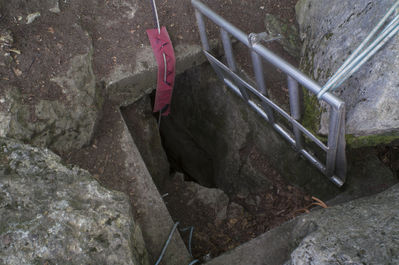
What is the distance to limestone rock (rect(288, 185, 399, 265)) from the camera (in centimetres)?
154

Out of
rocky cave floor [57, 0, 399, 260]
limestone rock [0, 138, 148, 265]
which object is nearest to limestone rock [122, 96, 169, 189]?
rocky cave floor [57, 0, 399, 260]

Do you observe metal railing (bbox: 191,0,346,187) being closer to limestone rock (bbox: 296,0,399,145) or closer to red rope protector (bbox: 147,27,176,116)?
limestone rock (bbox: 296,0,399,145)

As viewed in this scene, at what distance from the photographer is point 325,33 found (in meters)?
2.56

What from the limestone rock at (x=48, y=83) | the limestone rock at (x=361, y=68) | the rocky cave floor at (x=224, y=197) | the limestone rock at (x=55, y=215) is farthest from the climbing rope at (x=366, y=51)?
the limestone rock at (x=48, y=83)

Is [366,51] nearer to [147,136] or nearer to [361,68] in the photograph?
[361,68]

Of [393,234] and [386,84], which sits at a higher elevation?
[386,84]

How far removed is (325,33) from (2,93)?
7.84ft

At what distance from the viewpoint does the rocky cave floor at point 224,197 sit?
3.01 metres

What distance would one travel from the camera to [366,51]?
6.34ft

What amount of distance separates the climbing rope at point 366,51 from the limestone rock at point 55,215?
4.27 feet

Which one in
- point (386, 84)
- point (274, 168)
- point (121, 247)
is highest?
point (386, 84)

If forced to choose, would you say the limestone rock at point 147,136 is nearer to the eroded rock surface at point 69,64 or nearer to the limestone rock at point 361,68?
the eroded rock surface at point 69,64

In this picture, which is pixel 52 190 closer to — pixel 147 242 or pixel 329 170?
pixel 147 242

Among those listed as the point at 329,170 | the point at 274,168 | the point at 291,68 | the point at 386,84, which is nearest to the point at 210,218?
the point at 274,168
